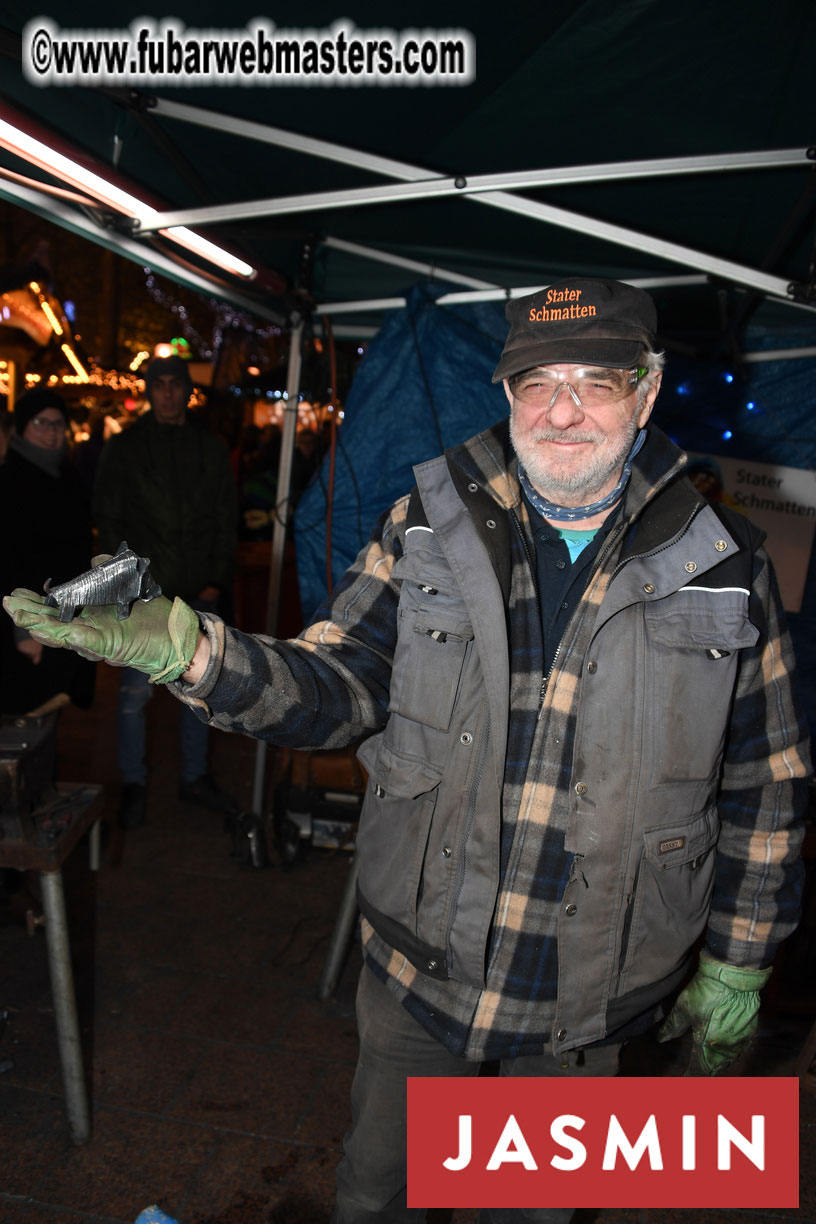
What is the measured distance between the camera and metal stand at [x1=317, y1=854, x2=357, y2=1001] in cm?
356

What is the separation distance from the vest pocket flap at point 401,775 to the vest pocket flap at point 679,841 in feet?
1.55

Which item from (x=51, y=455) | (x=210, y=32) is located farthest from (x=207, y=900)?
(x=210, y=32)

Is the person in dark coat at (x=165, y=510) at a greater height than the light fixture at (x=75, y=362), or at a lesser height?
lesser

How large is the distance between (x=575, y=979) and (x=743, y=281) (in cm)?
272

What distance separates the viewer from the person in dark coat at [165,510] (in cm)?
499

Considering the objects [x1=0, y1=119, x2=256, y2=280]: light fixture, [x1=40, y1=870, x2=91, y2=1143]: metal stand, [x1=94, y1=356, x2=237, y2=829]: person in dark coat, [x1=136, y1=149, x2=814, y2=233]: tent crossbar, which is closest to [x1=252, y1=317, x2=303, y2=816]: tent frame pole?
[x1=94, y1=356, x2=237, y2=829]: person in dark coat

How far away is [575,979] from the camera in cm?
181

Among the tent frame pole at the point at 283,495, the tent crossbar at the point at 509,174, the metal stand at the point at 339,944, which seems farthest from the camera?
the tent frame pole at the point at 283,495

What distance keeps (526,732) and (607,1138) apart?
918 millimetres

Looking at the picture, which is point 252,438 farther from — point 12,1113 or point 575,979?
point 575,979

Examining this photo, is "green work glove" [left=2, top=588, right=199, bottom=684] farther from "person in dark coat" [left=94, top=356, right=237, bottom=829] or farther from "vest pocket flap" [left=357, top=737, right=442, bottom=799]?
"person in dark coat" [left=94, top=356, right=237, bottom=829]

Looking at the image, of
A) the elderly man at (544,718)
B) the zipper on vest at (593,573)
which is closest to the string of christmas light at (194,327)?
the elderly man at (544,718)

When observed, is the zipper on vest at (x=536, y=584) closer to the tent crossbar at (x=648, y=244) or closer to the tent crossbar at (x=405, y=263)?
the tent crossbar at (x=648, y=244)

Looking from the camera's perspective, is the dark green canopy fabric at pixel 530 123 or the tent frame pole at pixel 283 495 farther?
the tent frame pole at pixel 283 495
